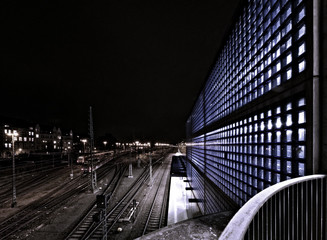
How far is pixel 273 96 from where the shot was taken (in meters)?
8.08

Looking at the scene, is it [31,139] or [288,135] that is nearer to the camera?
[288,135]

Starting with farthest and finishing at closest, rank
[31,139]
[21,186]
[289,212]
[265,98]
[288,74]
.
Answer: [31,139]
[21,186]
[265,98]
[288,74]
[289,212]

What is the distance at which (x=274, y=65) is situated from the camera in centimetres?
815

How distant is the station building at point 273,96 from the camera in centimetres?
564

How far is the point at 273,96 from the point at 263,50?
257 centimetres

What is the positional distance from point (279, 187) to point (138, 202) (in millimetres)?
20140

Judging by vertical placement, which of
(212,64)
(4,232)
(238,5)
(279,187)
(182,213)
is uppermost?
(238,5)

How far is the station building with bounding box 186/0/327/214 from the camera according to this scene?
5.64 meters

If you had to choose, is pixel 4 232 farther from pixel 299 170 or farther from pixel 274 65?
pixel 274 65

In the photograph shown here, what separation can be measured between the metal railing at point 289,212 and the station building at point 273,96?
55.4 inches

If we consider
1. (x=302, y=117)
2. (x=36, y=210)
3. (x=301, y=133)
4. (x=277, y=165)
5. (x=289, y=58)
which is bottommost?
(x=36, y=210)

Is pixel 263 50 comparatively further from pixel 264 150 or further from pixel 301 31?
pixel 264 150

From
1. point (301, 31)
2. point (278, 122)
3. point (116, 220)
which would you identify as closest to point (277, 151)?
point (278, 122)

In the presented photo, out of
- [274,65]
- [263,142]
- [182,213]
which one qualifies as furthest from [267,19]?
[182,213]
